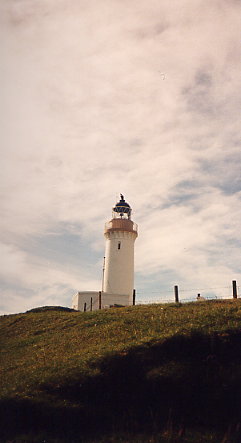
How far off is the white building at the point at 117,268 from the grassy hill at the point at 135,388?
31.0 m

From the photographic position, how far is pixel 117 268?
5603 centimetres

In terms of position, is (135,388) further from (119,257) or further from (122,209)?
(122,209)

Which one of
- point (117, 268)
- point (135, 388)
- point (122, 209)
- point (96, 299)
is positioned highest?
point (122, 209)

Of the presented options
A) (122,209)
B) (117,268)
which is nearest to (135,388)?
(117,268)

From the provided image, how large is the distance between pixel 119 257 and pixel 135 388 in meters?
41.2

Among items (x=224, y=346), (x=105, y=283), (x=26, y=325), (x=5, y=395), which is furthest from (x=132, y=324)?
(x=105, y=283)

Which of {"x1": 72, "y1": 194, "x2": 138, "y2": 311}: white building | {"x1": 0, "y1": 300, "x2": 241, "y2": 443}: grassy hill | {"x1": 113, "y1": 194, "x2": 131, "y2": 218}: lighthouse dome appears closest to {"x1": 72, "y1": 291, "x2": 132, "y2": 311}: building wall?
{"x1": 72, "y1": 194, "x2": 138, "y2": 311}: white building

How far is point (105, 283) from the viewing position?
185 feet

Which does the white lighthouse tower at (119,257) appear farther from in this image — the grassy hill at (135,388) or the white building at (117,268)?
the grassy hill at (135,388)

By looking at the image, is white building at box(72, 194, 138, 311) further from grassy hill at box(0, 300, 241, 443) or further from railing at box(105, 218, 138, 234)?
grassy hill at box(0, 300, 241, 443)

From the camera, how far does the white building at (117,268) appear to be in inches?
2064

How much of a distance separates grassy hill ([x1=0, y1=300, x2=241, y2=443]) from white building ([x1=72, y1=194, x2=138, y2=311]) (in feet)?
102

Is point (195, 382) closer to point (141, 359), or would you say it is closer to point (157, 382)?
point (157, 382)

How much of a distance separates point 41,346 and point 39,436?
10.9 m
